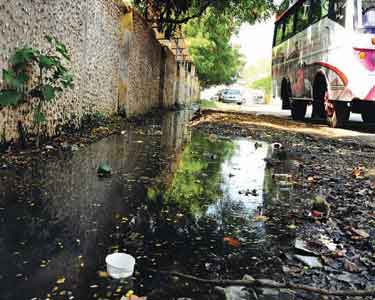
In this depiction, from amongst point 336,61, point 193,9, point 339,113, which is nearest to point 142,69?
point 193,9

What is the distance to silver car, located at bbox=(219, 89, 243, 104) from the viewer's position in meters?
34.3

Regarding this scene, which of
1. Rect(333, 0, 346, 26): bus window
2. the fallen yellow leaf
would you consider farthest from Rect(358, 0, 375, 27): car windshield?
the fallen yellow leaf

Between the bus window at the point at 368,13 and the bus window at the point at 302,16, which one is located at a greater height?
the bus window at the point at 302,16

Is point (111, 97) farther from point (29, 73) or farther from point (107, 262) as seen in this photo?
point (107, 262)

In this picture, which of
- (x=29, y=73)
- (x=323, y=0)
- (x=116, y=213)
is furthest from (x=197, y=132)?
(x=116, y=213)

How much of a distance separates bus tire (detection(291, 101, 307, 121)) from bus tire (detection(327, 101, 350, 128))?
3.67 meters

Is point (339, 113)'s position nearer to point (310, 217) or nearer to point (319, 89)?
point (319, 89)

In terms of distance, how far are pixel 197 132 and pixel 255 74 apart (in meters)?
78.7

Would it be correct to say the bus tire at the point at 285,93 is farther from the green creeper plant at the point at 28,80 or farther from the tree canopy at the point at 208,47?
the green creeper plant at the point at 28,80

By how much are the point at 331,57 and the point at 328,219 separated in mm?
7380

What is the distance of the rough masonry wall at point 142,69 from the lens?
10.4 m

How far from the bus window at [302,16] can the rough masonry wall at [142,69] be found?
4669 mm

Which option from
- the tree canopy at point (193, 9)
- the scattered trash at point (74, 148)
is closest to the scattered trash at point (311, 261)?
the scattered trash at point (74, 148)

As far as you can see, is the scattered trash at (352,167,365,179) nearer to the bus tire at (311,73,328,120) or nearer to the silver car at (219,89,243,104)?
the bus tire at (311,73,328,120)
